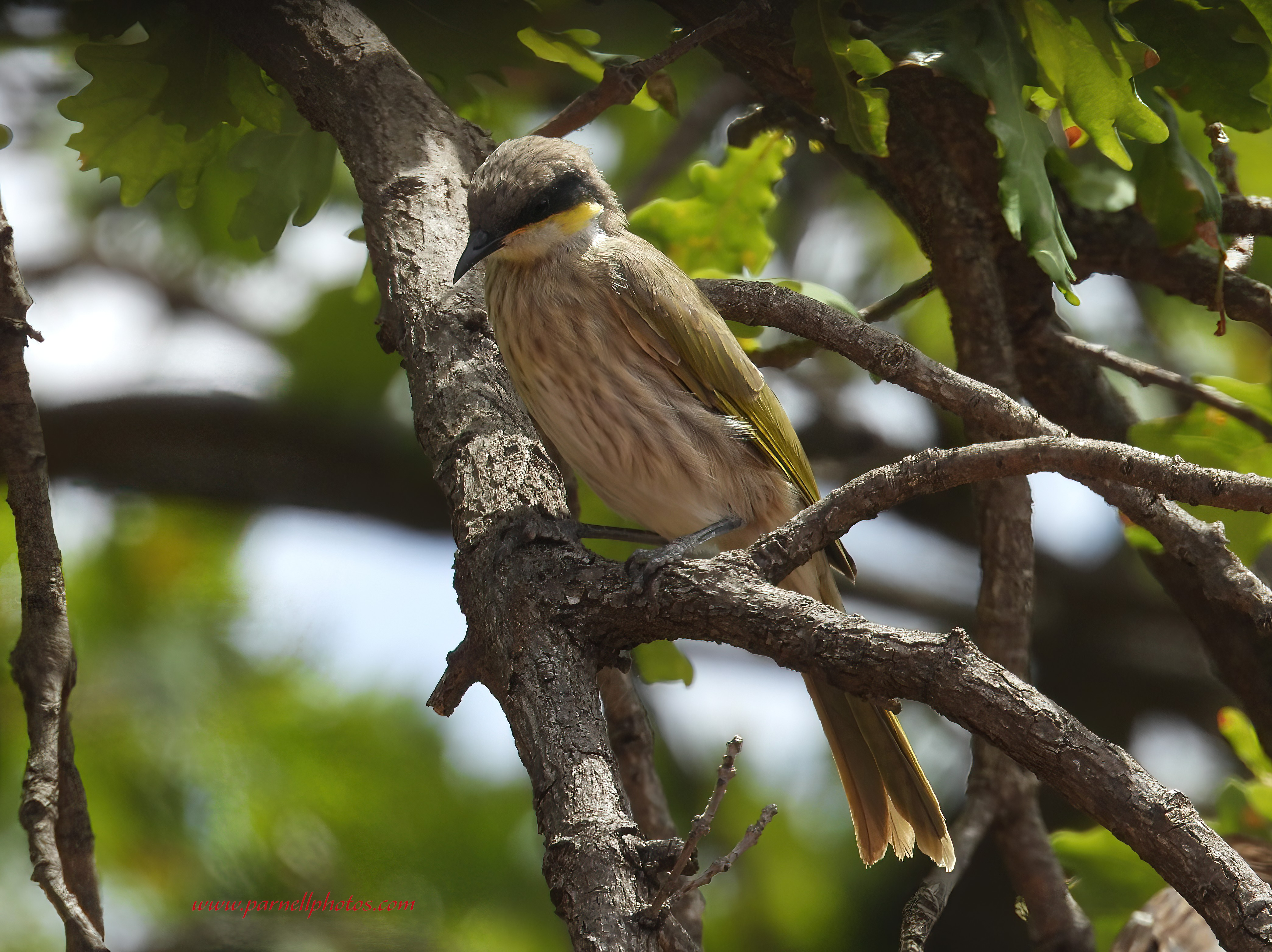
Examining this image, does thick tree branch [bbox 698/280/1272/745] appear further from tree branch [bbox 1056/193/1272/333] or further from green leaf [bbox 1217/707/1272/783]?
tree branch [bbox 1056/193/1272/333]

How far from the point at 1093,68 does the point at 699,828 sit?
1535 mm

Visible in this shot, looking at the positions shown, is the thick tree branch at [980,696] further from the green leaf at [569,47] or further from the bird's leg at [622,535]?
the green leaf at [569,47]

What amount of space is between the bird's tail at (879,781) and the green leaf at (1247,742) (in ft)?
2.60

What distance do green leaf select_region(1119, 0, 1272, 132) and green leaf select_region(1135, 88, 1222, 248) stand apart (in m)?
0.09

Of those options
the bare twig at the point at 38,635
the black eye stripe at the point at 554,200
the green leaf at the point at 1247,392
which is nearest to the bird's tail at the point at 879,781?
the green leaf at the point at 1247,392

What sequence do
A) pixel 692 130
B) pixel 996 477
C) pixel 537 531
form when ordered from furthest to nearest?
pixel 692 130
pixel 537 531
pixel 996 477

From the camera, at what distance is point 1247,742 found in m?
2.59

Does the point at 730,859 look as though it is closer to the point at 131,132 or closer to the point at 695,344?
the point at 695,344

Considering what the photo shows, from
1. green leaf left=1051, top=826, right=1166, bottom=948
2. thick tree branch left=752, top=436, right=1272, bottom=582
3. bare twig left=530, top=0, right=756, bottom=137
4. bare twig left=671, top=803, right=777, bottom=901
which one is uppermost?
bare twig left=530, top=0, right=756, bottom=137

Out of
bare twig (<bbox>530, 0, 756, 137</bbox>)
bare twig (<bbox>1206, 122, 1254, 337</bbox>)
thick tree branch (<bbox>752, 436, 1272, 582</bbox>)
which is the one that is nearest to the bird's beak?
bare twig (<bbox>530, 0, 756, 137</bbox>)

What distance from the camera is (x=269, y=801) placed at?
→ 3.29 m

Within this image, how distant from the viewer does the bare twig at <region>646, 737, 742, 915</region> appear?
1.18 m

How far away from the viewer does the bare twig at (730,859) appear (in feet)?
3.88

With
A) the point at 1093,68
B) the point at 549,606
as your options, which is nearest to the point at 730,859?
the point at 549,606
